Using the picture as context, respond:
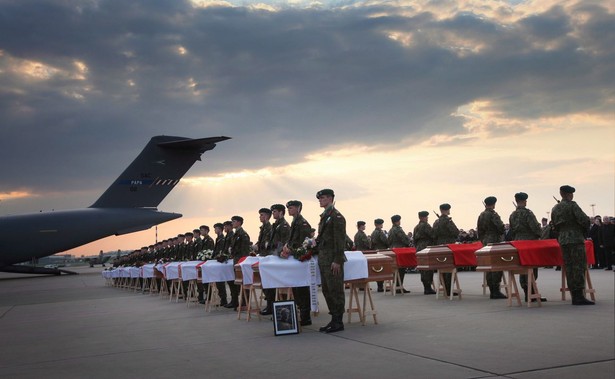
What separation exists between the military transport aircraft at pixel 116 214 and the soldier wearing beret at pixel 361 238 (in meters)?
13.2

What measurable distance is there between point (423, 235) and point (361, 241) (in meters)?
4.28

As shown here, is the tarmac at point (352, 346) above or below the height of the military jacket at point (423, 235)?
below

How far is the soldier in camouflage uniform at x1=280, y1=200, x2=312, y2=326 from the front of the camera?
8.33 metres

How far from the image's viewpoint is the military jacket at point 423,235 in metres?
13.2

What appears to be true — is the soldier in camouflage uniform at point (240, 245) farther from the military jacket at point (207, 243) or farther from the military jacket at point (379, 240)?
the military jacket at point (379, 240)

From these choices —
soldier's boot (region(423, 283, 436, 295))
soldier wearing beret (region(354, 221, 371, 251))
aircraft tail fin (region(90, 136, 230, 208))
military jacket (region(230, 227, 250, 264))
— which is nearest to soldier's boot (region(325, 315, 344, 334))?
military jacket (region(230, 227, 250, 264))

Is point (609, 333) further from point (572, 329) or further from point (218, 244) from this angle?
point (218, 244)

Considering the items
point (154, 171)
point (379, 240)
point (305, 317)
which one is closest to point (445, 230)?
point (379, 240)

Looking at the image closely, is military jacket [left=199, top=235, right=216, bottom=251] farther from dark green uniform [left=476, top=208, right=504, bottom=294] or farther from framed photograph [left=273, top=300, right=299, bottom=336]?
framed photograph [left=273, top=300, right=299, bottom=336]

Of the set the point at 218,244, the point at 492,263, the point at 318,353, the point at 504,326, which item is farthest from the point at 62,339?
the point at 492,263

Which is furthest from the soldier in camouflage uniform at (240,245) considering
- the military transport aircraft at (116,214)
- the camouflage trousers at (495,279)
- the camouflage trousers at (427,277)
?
the military transport aircraft at (116,214)

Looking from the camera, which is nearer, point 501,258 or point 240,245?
point 501,258

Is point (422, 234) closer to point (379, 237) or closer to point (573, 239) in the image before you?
point (379, 237)

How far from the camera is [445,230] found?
12.7 m
